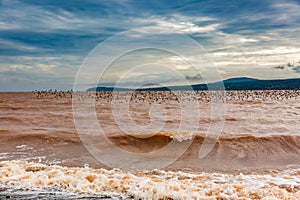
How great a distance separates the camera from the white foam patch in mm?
7574

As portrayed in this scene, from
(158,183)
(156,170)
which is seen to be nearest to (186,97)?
(156,170)

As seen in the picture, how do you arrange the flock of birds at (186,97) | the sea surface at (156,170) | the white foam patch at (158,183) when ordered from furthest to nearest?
the flock of birds at (186,97) < the sea surface at (156,170) < the white foam patch at (158,183)

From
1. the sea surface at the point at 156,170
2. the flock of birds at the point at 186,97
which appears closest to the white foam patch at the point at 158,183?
the sea surface at the point at 156,170

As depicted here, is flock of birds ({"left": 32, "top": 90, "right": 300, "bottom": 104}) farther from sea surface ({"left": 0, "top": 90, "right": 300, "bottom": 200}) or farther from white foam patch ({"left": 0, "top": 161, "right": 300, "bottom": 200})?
white foam patch ({"left": 0, "top": 161, "right": 300, "bottom": 200})

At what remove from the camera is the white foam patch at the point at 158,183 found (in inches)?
298

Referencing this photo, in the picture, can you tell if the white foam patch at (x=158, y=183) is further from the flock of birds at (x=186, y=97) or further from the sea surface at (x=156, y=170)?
the flock of birds at (x=186, y=97)

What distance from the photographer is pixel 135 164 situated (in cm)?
1116

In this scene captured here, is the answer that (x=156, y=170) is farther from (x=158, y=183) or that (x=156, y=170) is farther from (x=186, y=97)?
(x=186, y=97)

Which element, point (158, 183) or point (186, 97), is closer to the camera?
point (158, 183)

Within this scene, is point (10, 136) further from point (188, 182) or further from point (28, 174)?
point (188, 182)

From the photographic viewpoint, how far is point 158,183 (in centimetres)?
832

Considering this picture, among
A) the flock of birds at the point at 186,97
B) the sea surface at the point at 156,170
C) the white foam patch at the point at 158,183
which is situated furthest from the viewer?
the flock of birds at the point at 186,97

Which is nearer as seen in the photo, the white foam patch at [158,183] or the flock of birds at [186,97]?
the white foam patch at [158,183]

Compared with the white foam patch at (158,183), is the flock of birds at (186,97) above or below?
above
